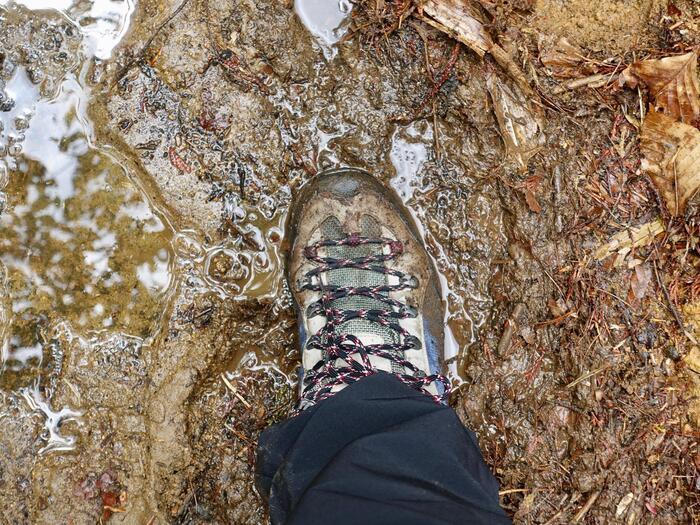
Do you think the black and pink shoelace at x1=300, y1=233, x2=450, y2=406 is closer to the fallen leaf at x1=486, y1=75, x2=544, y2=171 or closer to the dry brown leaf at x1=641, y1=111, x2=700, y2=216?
the fallen leaf at x1=486, y1=75, x2=544, y2=171

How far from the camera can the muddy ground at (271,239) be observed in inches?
98.9

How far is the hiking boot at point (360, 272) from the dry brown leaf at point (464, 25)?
0.75 metres

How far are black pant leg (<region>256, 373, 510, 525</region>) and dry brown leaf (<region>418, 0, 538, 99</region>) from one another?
1526 millimetres

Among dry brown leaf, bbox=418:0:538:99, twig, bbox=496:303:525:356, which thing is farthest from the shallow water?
twig, bbox=496:303:525:356

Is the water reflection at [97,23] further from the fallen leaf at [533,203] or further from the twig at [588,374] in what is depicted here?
the twig at [588,374]

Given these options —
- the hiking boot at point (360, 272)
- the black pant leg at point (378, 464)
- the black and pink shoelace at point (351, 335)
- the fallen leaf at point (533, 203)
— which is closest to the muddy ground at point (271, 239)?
the fallen leaf at point (533, 203)

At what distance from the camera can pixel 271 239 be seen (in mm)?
2639

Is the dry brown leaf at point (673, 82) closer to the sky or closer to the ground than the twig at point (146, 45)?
closer to the ground

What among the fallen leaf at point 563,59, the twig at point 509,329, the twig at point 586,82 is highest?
the fallen leaf at point 563,59

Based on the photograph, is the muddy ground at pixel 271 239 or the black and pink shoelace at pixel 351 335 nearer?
the black and pink shoelace at pixel 351 335

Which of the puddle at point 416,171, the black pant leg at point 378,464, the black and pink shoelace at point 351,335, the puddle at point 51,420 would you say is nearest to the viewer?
the black pant leg at point 378,464

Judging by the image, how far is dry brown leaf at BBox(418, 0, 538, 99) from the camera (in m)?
2.49

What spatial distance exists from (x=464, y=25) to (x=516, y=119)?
485 mm

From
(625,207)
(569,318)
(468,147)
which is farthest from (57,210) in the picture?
(625,207)
